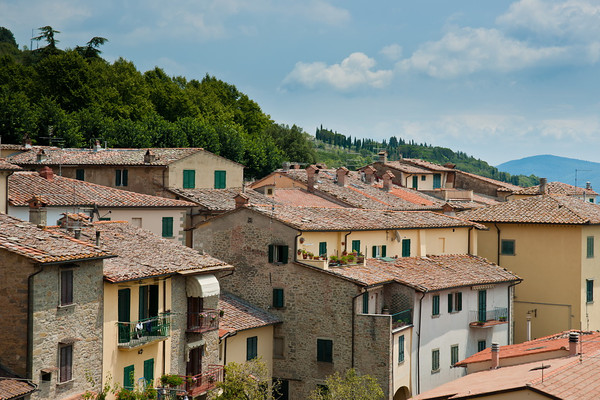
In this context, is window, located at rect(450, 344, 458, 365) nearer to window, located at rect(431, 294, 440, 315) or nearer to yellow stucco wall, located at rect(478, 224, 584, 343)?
window, located at rect(431, 294, 440, 315)

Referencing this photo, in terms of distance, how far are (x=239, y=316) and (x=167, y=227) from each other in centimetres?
1155

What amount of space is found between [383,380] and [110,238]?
1393cm

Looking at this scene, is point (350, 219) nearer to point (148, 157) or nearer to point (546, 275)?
point (546, 275)

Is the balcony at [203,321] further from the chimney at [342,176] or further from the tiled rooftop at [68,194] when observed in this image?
the chimney at [342,176]

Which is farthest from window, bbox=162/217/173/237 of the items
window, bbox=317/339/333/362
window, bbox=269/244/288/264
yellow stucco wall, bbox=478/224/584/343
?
yellow stucco wall, bbox=478/224/584/343

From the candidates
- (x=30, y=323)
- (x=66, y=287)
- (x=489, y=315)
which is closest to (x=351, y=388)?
(x=489, y=315)

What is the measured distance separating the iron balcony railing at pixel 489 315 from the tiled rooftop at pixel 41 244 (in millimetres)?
25400

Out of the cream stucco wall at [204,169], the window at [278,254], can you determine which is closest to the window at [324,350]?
the window at [278,254]

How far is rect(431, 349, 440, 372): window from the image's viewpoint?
4384 centimetres

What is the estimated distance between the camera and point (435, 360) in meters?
44.1

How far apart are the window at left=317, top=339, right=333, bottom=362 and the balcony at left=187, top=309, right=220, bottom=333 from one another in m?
7.00

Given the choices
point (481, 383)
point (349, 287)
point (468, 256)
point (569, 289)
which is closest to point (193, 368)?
point (349, 287)

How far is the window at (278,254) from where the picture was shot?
4122cm

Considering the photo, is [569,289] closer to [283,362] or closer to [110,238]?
[283,362]
